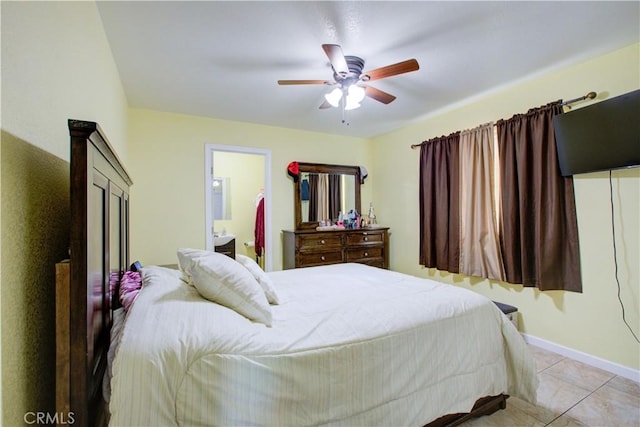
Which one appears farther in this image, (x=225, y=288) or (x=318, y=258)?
(x=318, y=258)

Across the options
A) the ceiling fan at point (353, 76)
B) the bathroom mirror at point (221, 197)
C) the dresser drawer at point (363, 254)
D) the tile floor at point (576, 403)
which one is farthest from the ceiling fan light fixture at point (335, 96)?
the bathroom mirror at point (221, 197)

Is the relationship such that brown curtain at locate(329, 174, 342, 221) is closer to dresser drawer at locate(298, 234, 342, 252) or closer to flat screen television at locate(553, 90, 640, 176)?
dresser drawer at locate(298, 234, 342, 252)

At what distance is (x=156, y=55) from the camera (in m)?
2.17

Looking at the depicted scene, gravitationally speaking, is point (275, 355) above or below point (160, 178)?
below

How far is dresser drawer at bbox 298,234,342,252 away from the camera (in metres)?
3.76

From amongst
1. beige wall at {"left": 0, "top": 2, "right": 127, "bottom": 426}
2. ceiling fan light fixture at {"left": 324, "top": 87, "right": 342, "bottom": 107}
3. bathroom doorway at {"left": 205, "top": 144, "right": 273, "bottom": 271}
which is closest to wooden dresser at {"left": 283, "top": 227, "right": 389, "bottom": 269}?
bathroom doorway at {"left": 205, "top": 144, "right": 273, "bottom": 271}

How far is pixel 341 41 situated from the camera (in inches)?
78.7

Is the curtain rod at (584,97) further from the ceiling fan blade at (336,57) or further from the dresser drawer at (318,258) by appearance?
the dresser drawer at (318,258)

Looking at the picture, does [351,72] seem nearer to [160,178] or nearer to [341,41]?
[341,41]

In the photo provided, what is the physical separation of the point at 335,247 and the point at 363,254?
0.47 m

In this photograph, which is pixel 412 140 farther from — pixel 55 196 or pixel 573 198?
pixel 55 196

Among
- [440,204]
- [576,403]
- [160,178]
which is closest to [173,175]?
[160,178]

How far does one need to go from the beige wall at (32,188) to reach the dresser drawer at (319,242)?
2.79 metres

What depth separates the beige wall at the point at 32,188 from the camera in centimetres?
71
